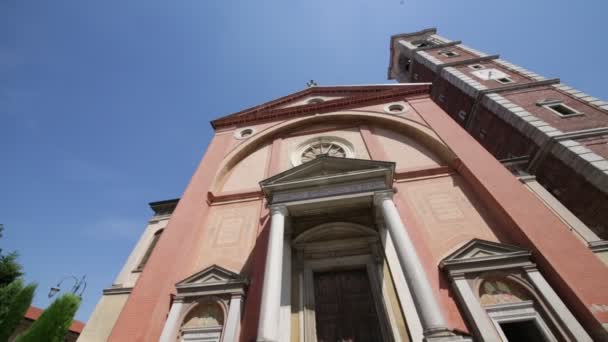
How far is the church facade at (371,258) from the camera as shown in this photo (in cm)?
521

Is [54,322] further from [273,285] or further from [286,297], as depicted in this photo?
[273,285]

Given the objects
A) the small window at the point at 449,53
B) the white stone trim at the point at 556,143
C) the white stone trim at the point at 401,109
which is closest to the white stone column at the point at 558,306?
the white stone trim at the point at 556,143

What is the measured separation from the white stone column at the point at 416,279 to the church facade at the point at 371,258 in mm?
21

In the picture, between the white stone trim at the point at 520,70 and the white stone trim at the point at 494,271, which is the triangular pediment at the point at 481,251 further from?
the white stone trim at the point at 520,70

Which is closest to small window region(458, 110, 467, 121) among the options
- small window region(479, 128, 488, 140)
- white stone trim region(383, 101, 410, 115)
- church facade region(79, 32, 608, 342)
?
small window region(479, 128, 488, 140)

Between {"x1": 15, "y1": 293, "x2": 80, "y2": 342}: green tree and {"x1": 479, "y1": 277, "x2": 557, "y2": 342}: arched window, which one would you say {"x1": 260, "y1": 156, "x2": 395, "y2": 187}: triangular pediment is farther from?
{"x1": 15, "y1": 293, "x2": 80, "y2": 342}: green tree

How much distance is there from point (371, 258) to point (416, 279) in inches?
92.6

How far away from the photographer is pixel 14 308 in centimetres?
1037

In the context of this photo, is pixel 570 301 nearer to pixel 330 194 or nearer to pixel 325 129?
pixel 330 194

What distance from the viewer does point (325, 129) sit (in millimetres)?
12438

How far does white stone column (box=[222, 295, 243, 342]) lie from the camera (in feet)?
19.1

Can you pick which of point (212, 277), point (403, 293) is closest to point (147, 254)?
point (212, 277)

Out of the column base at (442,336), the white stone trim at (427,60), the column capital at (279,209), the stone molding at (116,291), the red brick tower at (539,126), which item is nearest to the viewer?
the column base at (442,336)

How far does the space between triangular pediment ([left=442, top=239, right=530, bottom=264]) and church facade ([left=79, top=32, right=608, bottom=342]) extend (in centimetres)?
3
